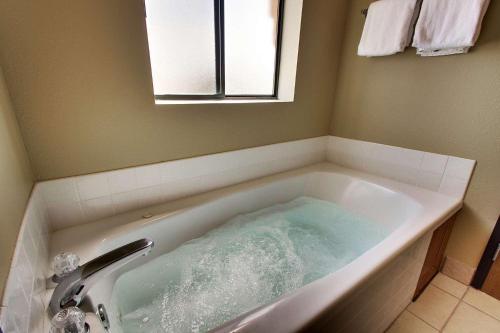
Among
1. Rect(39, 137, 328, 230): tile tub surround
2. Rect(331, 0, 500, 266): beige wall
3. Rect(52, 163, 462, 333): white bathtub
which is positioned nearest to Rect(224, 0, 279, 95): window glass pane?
Rect(39, 137, 328, 230): tile tub surround

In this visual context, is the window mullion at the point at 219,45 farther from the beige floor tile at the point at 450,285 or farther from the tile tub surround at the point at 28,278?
the beige floor tile at the point at 450,285

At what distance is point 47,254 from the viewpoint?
35.3 inches

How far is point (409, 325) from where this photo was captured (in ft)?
3.93

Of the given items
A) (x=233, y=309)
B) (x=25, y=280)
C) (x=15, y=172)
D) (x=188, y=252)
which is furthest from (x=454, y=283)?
(x=15, y=172)

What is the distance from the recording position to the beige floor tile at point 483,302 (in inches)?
51.1

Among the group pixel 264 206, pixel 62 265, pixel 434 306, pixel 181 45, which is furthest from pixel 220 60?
pixel 434 306

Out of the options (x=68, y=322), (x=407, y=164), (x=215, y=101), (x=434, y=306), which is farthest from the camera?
(x=407, y=164)

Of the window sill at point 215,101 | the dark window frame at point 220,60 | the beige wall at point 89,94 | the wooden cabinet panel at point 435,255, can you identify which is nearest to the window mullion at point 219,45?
the dark window frame at point 220,60

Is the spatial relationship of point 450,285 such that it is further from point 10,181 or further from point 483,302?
point 10,181

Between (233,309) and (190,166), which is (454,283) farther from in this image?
(190,166)

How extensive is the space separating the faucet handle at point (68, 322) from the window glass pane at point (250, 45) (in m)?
1.43

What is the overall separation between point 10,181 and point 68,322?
1.53 feet

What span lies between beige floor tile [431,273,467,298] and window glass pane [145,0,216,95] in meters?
1.96

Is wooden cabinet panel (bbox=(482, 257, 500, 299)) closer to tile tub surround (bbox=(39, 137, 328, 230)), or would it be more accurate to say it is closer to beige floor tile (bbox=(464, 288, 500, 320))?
beige floor tile (bbox=(464, 288, 500, 320))
